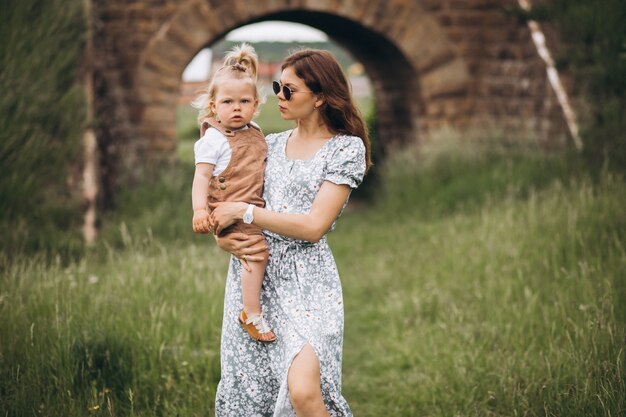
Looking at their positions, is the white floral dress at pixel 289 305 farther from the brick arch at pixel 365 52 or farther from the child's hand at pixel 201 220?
the brick arch at pixel 365 52

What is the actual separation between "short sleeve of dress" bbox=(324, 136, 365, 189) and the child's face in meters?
0.39

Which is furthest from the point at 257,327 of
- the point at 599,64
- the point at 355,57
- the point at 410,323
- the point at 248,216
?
the point at 355,57

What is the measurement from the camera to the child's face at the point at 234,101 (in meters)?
2.94

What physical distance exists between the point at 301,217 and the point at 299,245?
22 centimetres

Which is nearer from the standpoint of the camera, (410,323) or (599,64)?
(410,323)

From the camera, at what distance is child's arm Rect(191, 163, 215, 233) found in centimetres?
281

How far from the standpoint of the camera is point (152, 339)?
4.00 metres

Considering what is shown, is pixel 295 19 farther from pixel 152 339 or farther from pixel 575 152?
pixel 152 339

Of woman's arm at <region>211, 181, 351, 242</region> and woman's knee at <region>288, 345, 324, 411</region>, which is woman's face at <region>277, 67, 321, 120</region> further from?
woman's knee at <region>288, 345, 324, 411</region>

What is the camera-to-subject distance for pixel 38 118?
6.90m

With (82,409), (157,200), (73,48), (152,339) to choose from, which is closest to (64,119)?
(73,48)

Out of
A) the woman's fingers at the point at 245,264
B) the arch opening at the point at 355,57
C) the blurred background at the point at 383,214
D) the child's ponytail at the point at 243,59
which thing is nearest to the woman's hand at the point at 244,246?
the woman's fingers at the point at 245,264

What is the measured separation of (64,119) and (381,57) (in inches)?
196

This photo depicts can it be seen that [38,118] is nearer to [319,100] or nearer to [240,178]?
[240,178]
